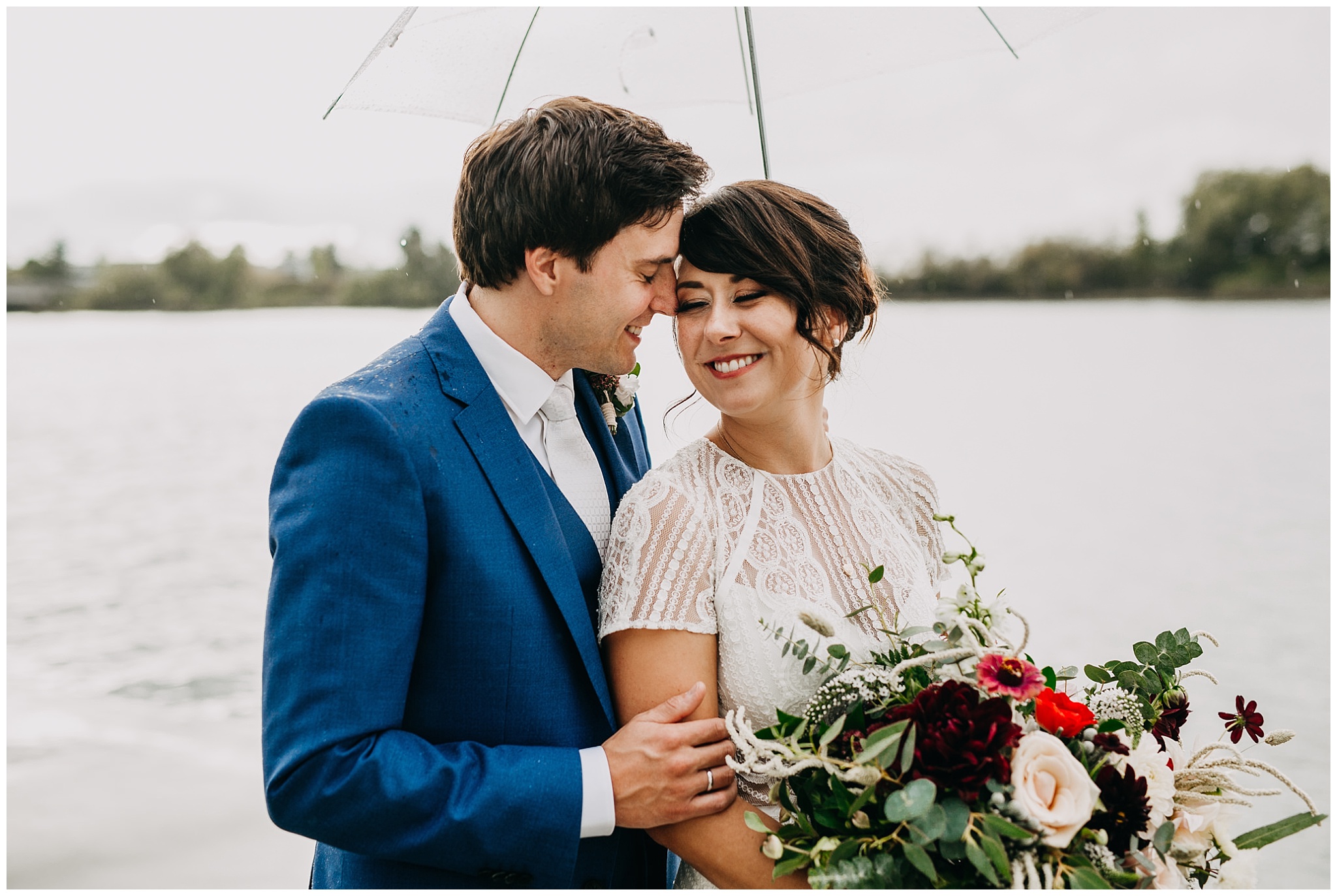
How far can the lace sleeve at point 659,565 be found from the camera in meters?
1.71

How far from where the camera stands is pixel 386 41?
201 cm

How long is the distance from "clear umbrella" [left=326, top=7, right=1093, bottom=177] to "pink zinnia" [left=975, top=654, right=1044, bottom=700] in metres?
1.36

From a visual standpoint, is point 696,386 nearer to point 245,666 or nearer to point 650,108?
point 650,108

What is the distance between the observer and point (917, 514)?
7.02 ft

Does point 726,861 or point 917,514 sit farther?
point 917,514

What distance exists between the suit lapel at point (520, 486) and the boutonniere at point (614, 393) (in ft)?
1.32

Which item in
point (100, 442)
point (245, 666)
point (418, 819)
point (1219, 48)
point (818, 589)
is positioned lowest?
point (245, 666)

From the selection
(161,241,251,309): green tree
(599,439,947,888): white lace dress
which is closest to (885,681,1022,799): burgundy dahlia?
(599,439,947,888): white lace dress

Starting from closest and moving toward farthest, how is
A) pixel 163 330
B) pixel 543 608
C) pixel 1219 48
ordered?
pixel 543 608
pixel 1219 48
pixel 163 330

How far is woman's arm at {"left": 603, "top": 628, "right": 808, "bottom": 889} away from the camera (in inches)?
65.2

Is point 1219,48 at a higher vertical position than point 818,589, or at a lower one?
higher

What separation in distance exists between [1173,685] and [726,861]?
869mm

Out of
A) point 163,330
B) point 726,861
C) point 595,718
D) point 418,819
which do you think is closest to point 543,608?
point 595,718

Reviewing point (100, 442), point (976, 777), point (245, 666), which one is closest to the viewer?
point (976, 777)
